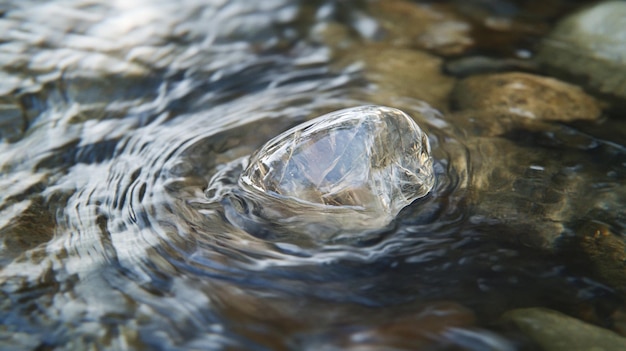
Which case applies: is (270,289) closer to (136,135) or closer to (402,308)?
(402,308)

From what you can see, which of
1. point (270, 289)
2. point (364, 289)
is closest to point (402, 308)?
point (364, 289)

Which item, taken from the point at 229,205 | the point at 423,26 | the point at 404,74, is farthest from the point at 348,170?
the point at 423,26

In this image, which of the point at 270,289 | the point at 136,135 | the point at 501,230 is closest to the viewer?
the point at 270,289

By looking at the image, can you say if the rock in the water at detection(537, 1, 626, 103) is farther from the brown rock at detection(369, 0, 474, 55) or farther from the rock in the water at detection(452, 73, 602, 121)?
the brown rock at detection(369, 0, 474, 55)

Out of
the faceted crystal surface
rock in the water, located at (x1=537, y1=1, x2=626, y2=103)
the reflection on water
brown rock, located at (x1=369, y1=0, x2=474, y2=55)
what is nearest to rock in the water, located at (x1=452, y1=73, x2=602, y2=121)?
the reflection on water

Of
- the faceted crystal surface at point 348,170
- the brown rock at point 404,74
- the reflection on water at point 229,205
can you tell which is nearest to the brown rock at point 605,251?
the reflection on water at point 229,205

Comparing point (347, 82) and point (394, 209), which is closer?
point (394, 209)

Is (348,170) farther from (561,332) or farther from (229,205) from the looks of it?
(561,332)
